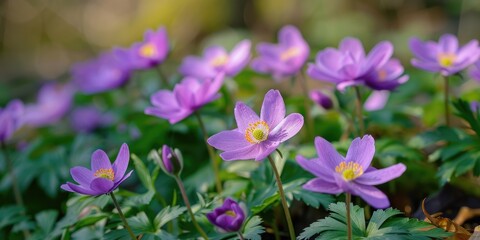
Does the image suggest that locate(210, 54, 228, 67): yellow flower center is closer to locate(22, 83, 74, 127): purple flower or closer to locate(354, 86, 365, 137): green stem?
locate(354, 86, 365, 137): green stem

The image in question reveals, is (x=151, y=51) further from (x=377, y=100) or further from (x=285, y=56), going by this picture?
(x=377, y=100)

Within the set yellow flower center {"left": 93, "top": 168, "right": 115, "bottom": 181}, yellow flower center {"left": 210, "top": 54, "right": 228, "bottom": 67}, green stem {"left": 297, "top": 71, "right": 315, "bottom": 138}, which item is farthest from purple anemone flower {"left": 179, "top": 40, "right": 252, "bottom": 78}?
yellow flower center {"left": 93, "top": 168, "right": 115, "bottom": 181}

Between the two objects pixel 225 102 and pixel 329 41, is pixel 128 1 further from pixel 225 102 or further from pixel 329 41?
pixel 225 102

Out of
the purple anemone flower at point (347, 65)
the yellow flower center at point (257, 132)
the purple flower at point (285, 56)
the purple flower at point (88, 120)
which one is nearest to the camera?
the yellow flower center at point (257, 132)

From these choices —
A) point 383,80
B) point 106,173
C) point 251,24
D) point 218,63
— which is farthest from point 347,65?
point 251,24

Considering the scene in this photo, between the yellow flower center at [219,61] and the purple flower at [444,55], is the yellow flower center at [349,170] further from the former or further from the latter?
the yellow flower center at [219,61]

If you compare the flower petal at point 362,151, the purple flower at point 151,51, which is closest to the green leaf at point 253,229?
the flower petal at point 362,151
